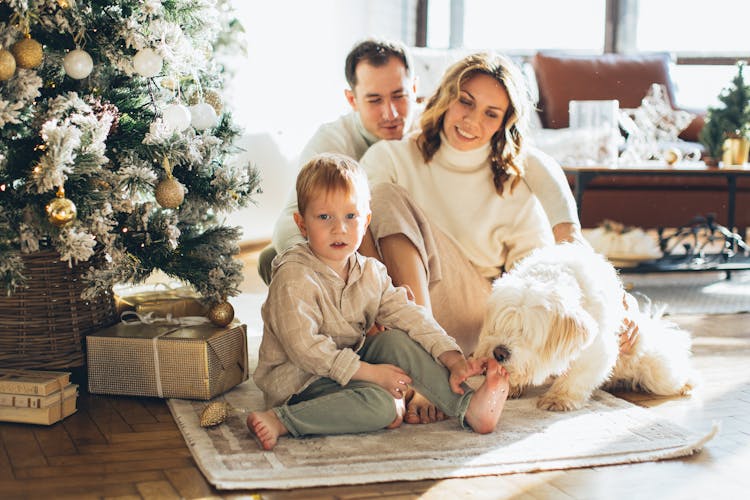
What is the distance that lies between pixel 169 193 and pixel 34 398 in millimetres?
515

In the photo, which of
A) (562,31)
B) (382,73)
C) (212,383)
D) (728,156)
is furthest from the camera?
(562,31)

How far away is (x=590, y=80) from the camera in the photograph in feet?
15.7

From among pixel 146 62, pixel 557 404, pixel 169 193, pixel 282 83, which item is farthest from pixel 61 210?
pixel 282 83

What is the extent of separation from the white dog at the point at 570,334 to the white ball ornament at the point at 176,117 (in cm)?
76

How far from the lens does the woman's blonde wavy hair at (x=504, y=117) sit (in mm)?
2156

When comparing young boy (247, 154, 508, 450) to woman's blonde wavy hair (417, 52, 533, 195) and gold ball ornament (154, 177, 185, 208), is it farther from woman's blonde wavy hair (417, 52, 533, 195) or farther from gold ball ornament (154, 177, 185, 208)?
woman's blonde wavy hair (417, 52, 533, 195)

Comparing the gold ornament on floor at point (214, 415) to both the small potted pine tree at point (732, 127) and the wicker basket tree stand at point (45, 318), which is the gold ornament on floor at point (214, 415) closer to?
the wicker basket tree stand at point (45, 318)

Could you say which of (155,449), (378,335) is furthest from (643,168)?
(155,449)

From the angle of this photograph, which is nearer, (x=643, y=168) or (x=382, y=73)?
(x=382, y=73)

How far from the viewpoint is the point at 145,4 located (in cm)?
176

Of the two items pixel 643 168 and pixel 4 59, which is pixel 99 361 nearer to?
pixel 4 59

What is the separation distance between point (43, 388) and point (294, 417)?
1.76ft

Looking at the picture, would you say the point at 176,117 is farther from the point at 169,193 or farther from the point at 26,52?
the point at 26,52

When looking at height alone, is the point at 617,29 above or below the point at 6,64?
above
